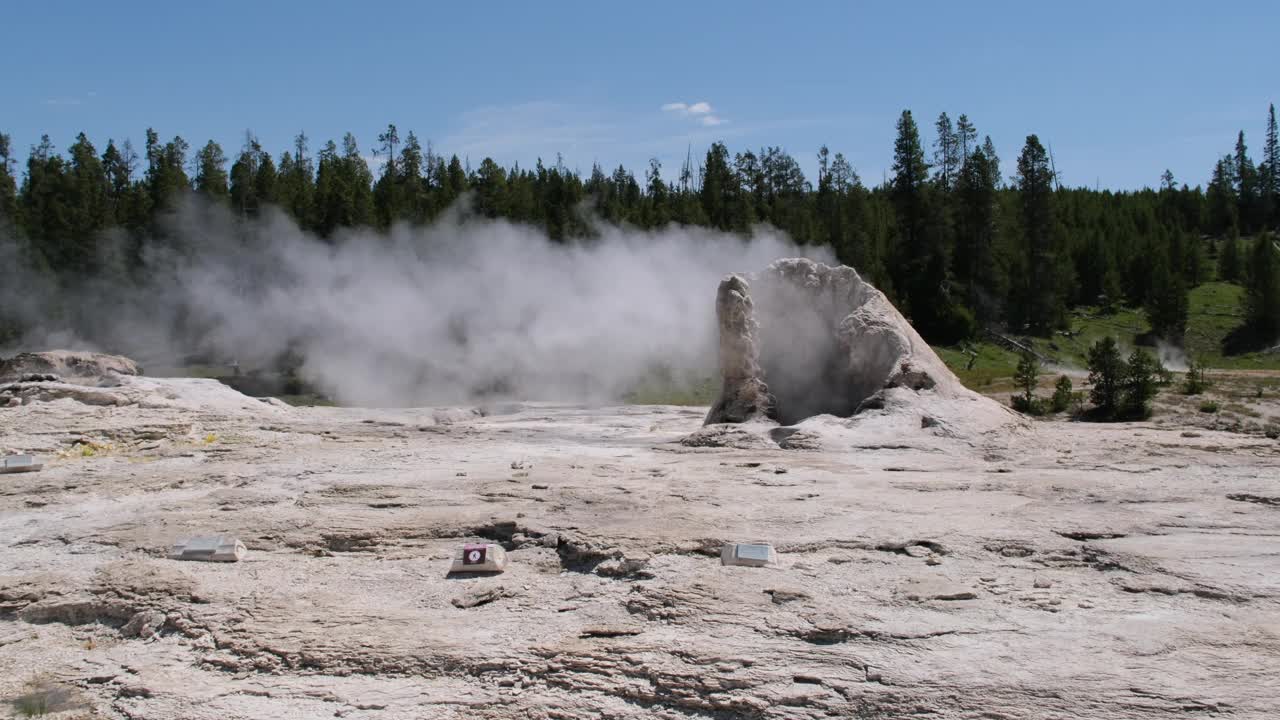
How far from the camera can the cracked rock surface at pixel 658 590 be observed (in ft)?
22.7

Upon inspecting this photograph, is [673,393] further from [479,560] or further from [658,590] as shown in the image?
[658,590]

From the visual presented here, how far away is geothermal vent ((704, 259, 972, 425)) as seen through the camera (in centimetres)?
1705

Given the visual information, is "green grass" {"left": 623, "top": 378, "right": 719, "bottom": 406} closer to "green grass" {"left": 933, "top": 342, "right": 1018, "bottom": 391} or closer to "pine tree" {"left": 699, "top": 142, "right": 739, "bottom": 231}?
"green grass" {"left": 933, "top": 342, "right": 1018, "bottom": 391}

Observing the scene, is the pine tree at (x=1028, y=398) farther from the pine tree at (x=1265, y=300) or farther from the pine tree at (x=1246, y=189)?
the pine tree at (x=1246, y=189)

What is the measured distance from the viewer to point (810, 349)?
1847 cm

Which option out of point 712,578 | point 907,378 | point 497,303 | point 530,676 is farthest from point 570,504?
point 497,303

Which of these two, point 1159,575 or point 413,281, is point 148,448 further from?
Answer: point 413,281

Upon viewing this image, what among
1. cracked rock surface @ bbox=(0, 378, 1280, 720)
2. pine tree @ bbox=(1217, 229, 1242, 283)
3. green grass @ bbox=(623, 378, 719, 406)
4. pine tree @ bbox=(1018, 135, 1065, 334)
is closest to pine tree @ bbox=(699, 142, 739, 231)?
pine tree @ bbox=(1018, 135, 1065, 334)

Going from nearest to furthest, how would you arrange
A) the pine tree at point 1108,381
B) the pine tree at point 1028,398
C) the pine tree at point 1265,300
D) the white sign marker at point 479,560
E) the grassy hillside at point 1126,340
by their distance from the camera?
1. the white sign marker at point 479,560
2. the pine tree at point 1108,381
3. the pine tree at point 1028,398
4. the grassy hillside at point 1126,340
5. the pine tree at point 1265,300

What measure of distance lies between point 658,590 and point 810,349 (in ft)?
35.3

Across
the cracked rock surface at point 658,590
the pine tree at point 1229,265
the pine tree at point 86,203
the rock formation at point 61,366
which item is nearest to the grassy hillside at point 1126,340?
the pine tree at point 1229,265

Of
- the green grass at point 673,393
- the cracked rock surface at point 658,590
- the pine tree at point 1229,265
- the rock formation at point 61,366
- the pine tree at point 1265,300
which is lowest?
the cracked rock surface at point 658,590

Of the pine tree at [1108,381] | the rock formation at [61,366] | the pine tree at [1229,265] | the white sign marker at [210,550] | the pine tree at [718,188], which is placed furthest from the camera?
the pine tree at [1229,265]

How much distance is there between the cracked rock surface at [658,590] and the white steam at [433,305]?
2413cm
